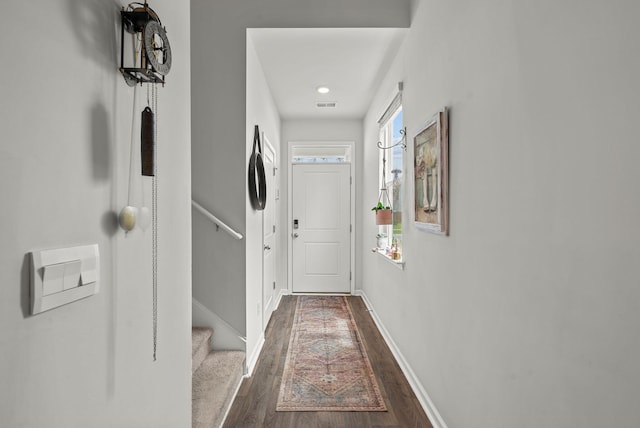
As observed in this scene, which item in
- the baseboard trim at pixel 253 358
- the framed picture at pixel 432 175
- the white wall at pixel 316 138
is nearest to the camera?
the framed picture at pixel 432 175

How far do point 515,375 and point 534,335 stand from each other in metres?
0.20

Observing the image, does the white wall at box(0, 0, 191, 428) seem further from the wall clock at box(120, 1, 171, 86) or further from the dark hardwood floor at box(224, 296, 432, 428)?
the dark hardwood floor at box(224, 296, 432, 428)

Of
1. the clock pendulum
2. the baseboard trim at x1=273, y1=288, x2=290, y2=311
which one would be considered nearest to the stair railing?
the clock pendulum

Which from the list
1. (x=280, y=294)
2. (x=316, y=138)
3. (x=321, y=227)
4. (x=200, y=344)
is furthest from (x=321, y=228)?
(x=200, y=344)

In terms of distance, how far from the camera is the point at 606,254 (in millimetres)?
925

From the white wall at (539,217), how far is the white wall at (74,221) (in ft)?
3.81

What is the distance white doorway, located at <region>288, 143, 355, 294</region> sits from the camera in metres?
5.61

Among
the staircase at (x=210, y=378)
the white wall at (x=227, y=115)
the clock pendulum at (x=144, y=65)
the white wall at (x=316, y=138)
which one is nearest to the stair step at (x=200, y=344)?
the staircase at (x=210, y=378)

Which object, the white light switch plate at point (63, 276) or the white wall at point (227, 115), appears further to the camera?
the white wall at point (227, 115)

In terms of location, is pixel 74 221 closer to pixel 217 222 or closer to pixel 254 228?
pixel 217 222

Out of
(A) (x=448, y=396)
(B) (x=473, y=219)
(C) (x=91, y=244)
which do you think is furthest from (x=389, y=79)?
(C) (x=91, y=244)

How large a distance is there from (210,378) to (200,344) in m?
0.28

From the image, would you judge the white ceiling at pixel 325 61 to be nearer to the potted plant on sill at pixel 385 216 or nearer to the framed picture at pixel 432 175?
the framed picture at pixel 432 175

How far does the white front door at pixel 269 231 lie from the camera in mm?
4039
